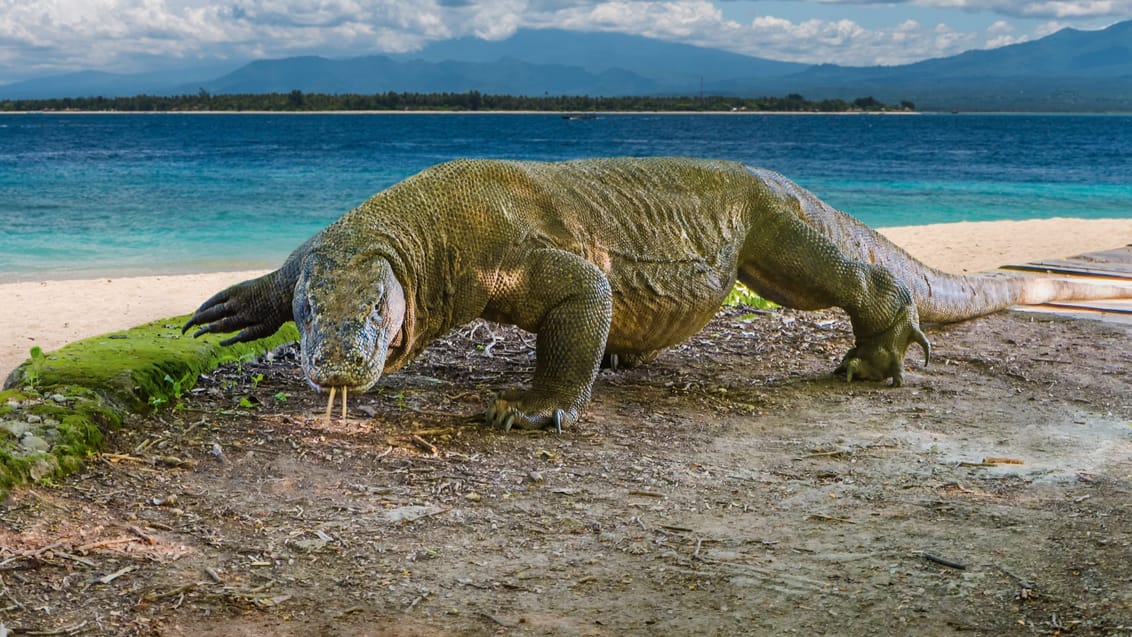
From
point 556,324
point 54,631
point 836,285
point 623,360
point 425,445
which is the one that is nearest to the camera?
point 54,631

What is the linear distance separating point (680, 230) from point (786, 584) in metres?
2.98

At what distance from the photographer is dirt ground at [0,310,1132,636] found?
344 centimetres

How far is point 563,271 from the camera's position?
548cm

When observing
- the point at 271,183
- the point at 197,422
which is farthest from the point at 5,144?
the point at 197,422

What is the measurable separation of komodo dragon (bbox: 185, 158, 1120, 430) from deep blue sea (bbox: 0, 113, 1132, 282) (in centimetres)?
1340

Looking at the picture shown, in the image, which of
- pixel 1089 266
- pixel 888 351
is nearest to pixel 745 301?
pixel 888 351

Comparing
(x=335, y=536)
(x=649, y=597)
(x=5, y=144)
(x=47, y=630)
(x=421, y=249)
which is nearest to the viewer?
(x=47, y=630)

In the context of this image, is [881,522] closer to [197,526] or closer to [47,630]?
[197,526]

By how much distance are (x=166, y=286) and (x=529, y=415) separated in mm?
9067

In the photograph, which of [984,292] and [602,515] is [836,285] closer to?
[984,292]

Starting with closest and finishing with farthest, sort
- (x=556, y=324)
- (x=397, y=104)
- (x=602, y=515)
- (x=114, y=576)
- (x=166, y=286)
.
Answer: (x=114, y=576) < (x=602, y=515) < (x=556, y=324) < (x=166, y=286) < (x=397, y=104)

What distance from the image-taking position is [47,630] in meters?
3.23

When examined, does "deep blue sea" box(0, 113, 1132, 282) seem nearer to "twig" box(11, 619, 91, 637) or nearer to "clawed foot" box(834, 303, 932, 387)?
"clawed foot" box(834, 303, 932, 387)

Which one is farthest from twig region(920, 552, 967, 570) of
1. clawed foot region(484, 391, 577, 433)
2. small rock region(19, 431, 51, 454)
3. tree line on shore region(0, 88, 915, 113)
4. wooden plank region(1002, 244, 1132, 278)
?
tree line on shore region(0, 88, 915, 113)
